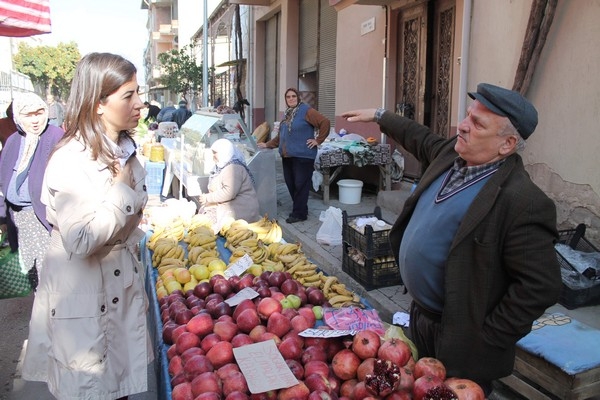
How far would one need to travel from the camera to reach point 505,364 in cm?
212

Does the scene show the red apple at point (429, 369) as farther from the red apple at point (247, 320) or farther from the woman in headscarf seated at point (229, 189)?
the woman in headscarf seated at point (229, 189)

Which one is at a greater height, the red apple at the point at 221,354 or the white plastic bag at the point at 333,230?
the red apple at the point at 221,354

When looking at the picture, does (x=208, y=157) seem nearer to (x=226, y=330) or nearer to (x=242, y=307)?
(x=242, y=307)

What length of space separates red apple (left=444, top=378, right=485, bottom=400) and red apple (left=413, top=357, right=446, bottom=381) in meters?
0.06

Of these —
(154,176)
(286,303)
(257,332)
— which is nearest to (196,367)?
(257,332)

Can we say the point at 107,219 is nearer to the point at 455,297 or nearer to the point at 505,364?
the point at 455,297

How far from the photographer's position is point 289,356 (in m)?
2.20

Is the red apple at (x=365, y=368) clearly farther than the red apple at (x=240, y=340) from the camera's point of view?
No

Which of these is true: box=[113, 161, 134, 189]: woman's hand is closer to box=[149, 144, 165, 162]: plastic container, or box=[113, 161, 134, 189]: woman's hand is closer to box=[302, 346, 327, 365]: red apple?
box=[302, 346, 327, 365]: red apple

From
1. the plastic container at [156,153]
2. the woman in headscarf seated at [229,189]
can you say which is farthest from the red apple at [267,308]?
the plastic container at [156,153]

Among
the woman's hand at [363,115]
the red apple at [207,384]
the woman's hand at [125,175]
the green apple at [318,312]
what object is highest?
the woman's hand at [363,115]

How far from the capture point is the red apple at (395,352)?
1936 mm

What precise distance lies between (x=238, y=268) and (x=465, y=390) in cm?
212

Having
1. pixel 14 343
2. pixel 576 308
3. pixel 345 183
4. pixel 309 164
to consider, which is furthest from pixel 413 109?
pixel 14 343
